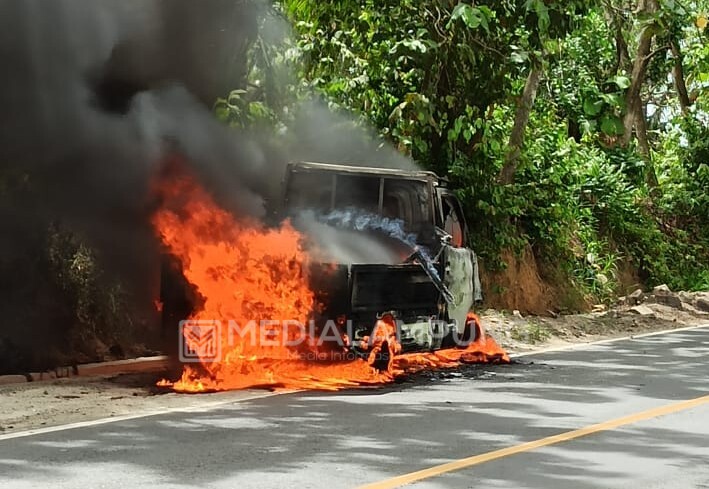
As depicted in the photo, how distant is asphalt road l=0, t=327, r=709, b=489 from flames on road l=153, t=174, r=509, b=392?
22.2 inches

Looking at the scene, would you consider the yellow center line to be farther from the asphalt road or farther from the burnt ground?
the burnt ground

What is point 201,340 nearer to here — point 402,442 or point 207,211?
point 207,211

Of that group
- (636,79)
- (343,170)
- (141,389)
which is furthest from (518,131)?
(141,389)

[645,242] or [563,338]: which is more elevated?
[645,242]

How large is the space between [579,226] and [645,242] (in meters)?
2.67

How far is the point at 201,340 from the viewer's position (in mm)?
9695

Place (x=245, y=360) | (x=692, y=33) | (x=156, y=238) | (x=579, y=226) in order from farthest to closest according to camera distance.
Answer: (x=692, y=33)
(x=579, y=226)
(x=156, y=238)
(x=245, y=360)

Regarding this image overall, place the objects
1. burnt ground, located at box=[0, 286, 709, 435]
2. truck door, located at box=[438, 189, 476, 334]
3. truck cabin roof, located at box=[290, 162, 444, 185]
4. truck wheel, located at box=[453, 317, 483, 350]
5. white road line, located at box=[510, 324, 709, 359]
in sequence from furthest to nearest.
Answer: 1. white road line, located at box=[510, 324, 709, 359]
2. truck wheel, located at box=[453, 317, 483, 350]
3. truck door, located at box=[438, 189, 476, 334]
4. truck cabin roof, located at box=[290, 162, 444, 185]
5. burnt ground, located at box=[0, 286, 709, 435]

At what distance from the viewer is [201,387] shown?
30.1 feet

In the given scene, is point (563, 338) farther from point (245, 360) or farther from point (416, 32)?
point (245, 360)

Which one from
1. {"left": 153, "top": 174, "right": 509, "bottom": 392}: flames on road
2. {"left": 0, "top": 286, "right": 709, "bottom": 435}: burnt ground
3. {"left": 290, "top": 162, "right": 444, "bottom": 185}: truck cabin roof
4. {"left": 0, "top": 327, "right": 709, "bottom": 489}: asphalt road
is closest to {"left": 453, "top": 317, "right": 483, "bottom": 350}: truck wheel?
{"left": 0, "top": 286, "right": 709, "bottom": 435}: burnt ground

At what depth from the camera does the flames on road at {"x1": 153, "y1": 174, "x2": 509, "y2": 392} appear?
373 inches

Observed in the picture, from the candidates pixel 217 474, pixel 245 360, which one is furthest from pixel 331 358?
pixel 217 474

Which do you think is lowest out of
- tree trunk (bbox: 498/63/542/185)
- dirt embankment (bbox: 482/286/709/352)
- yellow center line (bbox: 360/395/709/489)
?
yellow center line (bbox: 360/395/709/489)
